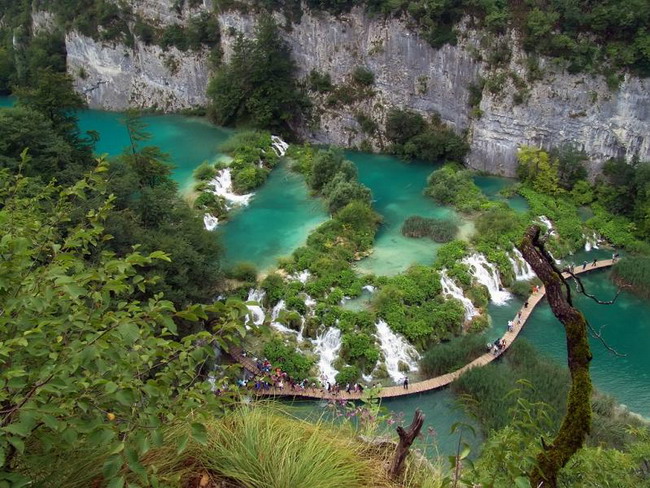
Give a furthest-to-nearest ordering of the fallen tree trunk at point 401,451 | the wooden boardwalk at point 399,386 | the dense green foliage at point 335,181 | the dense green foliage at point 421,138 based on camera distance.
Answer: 1. the dense green foliage at point 421,138
2. the dense green foliage at point 335,181
3. the wooden boardwalk at point 399,386
4. the fallen tree trunk at point 401,451

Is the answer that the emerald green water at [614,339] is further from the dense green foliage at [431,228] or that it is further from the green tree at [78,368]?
the green tree at [78,368]

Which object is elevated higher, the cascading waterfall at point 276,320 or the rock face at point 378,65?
the rock face at point 378,65

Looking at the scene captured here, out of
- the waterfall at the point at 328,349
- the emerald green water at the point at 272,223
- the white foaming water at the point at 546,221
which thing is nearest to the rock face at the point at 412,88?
the white foaming water at the point at 546,221

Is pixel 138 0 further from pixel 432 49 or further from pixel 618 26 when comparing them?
pixel 618 26

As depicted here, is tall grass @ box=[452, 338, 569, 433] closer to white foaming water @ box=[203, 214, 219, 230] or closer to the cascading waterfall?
the cascading waterfall

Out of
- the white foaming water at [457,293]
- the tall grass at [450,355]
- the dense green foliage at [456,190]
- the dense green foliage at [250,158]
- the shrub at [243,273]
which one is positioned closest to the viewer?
the tall grass at [450,355]

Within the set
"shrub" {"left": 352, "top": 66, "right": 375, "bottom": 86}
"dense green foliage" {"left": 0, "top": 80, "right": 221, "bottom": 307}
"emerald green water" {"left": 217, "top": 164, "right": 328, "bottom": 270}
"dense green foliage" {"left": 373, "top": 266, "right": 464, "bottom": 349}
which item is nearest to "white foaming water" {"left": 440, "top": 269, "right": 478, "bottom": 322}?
"dense green foliage" {"left": 373, "top": 266, "right": 464, "bottom": 349}

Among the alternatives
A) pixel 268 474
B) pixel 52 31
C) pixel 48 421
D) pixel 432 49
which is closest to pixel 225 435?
pixel 268 474

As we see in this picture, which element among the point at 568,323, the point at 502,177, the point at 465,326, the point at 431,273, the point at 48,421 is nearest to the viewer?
the point at 48,421
